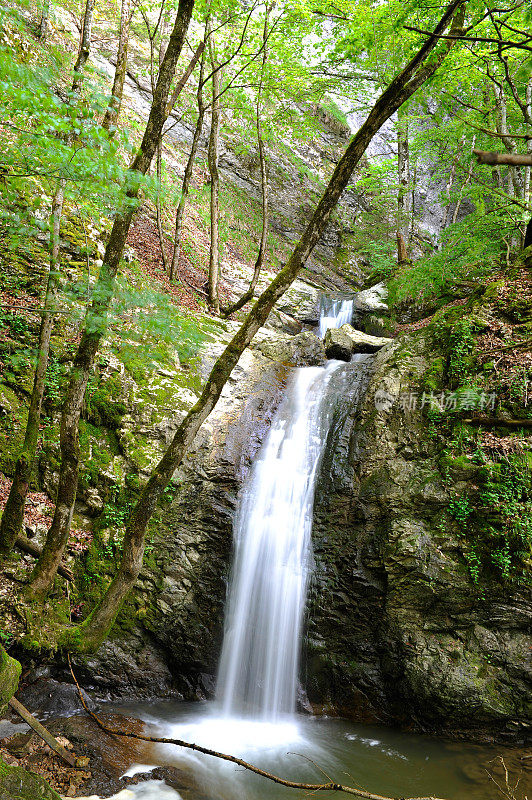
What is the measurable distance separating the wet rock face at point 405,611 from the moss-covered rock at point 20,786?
4.05 m

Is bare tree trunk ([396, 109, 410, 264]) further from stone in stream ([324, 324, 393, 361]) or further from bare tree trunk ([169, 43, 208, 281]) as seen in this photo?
bare tree trunk ([169, 43, 208, 281])

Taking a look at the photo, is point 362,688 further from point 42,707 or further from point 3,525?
point 3,525

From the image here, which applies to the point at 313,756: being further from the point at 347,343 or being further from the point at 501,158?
the point at 347,343

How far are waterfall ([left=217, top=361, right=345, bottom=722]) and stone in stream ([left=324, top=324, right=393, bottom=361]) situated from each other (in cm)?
368

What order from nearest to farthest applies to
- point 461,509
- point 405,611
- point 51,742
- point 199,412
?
point 51,742 < point 199,412 < point 405,611 < point 461,509

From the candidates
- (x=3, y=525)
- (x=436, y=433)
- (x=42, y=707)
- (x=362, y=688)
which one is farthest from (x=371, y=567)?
(x=3, y=525)

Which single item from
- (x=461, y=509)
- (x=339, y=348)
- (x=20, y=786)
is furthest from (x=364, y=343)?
(x=20, y=786)

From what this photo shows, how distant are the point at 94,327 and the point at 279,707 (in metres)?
5.33

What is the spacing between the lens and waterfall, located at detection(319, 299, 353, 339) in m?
14.2

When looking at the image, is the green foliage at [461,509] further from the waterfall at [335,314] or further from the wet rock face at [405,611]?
the waterfall at [335,314]

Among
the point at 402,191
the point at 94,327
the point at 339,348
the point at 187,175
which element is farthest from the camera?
the point at 402,191

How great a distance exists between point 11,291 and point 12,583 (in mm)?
4270

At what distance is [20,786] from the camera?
2.58 meters

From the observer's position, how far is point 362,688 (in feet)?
18.9
